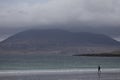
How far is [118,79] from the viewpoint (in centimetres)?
5425

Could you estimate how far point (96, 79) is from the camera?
53.2 m

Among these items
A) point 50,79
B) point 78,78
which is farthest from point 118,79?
point 50,79

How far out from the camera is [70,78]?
181ft

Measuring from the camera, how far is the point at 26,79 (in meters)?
54.2

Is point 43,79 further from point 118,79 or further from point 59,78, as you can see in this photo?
point 118,79

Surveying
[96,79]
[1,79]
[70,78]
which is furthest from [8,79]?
[96,79]

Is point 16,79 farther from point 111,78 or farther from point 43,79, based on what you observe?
point 111,78

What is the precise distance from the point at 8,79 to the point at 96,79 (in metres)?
12.1

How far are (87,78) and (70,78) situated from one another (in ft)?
7.72

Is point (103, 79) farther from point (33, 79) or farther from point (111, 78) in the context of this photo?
point (33, 79)

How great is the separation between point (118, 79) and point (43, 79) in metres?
10.2

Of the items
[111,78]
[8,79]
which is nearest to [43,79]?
[8,79]

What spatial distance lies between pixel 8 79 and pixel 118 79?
15074 millimetres

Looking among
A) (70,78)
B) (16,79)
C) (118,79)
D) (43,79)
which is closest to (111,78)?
(118,79)
